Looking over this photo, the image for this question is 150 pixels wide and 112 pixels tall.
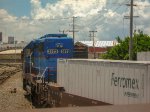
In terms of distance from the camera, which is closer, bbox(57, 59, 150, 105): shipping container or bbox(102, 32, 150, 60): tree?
bbox(57, 59, 150, 105): shipping container

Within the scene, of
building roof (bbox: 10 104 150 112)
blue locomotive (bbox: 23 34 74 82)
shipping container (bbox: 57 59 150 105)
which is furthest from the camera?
blue locomotive (bbox: 23 34 74 82)

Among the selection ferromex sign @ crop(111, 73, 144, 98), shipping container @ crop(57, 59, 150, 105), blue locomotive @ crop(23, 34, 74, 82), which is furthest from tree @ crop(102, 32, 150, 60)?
ferromex sign @ crop(111, 73, 144, 98)

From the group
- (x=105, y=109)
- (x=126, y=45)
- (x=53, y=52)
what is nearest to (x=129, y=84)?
(x=105, y=109)

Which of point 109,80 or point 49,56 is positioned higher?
point 49,56

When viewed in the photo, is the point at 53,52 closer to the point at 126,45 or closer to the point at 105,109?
the point at 105,109

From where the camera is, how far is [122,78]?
1162 cm

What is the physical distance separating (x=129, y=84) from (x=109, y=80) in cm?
143

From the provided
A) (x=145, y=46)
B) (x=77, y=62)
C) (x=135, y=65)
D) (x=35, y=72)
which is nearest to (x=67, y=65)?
(x=77, y=62)

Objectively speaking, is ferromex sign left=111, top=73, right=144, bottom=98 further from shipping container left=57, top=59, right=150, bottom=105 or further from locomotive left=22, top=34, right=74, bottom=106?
locomotive left=22, top=34, right=74, bottom=106

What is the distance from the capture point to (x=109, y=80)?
12523 millimetres

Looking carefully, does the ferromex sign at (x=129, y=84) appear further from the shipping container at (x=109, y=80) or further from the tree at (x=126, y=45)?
the tree at (x=126, y=45)

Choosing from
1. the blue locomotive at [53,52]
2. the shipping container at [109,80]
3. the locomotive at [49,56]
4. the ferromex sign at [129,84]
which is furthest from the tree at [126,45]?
the ferromex sign at [129,84]

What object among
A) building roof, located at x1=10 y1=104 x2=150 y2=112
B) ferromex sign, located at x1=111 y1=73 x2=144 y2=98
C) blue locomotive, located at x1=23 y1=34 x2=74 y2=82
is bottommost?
building roof, located at x1=10 y1=104 x2=150 y2=112

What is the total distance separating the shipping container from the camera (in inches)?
418
